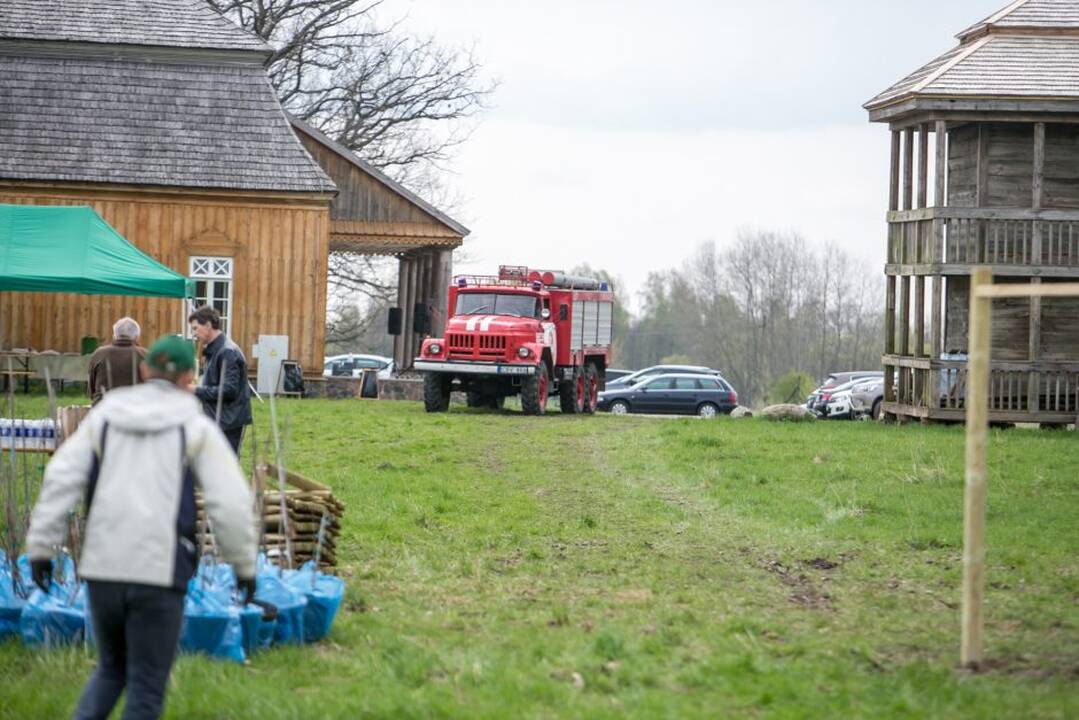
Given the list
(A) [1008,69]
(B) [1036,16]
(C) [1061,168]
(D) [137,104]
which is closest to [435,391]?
(D) [137,104]

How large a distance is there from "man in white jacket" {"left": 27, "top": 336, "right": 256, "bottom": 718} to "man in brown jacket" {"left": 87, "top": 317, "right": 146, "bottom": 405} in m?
7.26

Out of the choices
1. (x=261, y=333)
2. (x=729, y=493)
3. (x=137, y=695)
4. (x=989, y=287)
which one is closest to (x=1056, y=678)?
(x=989, y=287)

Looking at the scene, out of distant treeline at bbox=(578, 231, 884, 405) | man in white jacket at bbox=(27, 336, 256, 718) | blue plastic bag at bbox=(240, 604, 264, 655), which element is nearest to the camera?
man in white jacket at bbox=(27, 336, 256, 718)

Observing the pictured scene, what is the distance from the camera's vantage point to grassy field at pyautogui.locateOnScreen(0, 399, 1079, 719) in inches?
301

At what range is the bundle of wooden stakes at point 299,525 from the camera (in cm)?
1002

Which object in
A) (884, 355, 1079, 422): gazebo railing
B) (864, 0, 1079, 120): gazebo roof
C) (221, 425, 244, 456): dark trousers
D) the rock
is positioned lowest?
the rock

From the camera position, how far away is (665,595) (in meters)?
10.6

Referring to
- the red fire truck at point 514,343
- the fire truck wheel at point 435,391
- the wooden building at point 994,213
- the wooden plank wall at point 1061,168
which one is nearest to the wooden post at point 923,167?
the wooden building at point 994,213

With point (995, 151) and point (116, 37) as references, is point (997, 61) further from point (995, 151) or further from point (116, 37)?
point (116, 37)

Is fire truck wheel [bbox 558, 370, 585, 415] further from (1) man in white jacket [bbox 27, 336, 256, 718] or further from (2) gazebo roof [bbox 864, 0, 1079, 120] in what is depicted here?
(1) man in white jacket [bbox 27, 336, 256, 718]

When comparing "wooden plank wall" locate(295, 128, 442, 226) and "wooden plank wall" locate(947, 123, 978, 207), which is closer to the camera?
"wooden plank wall" locate(947, 123, 978, 207)

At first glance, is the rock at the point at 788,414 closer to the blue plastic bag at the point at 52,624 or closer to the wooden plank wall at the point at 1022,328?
the wooden plank wall at the point at 1022,328

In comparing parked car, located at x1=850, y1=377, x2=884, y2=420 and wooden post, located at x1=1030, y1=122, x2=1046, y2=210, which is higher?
wooden post, located at x1=1030, y1=122, x2=1046, y2=210

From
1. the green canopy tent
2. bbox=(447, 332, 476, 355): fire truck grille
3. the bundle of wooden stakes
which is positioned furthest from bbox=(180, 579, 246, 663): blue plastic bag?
bbox=(447, 332, 476, 355): fire truck grille
